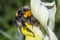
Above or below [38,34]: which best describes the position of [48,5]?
above

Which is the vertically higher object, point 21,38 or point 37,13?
point 37,13

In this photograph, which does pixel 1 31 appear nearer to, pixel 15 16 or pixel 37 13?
pixel 15 16

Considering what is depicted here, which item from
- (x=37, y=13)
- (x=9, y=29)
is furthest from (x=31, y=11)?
(x=9, y=29)

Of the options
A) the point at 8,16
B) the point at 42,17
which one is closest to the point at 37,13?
the point at 42,17

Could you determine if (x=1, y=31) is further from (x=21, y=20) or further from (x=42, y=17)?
(x=42, y=17)
